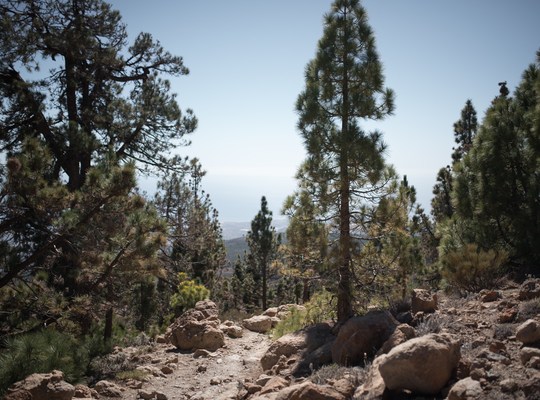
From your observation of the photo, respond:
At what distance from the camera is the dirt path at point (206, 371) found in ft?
23.4

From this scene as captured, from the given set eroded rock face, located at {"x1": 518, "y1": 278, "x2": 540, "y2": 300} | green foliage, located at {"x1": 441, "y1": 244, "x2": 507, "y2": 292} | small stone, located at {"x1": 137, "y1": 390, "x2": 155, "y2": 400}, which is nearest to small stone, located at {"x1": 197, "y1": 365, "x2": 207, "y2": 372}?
small stone, located at {"x1": 137, "y1": 390, "x2": 155, "y2": 400}

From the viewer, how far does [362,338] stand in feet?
21.1

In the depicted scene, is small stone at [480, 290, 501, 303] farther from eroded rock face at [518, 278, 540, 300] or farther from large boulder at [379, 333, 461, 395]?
large boulder at [379, 333, 461, 395]

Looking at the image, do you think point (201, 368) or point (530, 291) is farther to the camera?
point (201, 368)

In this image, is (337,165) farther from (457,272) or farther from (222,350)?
(222,350)

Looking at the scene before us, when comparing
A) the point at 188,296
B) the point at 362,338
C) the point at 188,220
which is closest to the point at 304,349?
the point at 362,338

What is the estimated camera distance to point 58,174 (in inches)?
425

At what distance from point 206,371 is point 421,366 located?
19.9ft

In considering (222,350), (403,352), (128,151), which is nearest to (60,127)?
(128,151)

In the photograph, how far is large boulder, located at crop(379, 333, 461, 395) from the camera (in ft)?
13.1

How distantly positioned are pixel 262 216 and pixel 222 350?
1839 cm

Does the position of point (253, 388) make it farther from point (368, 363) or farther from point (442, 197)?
point (442, 197)

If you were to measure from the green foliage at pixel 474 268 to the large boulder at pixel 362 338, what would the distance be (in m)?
2.64

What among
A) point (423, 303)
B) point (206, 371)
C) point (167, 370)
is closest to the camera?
point (423, 303)
